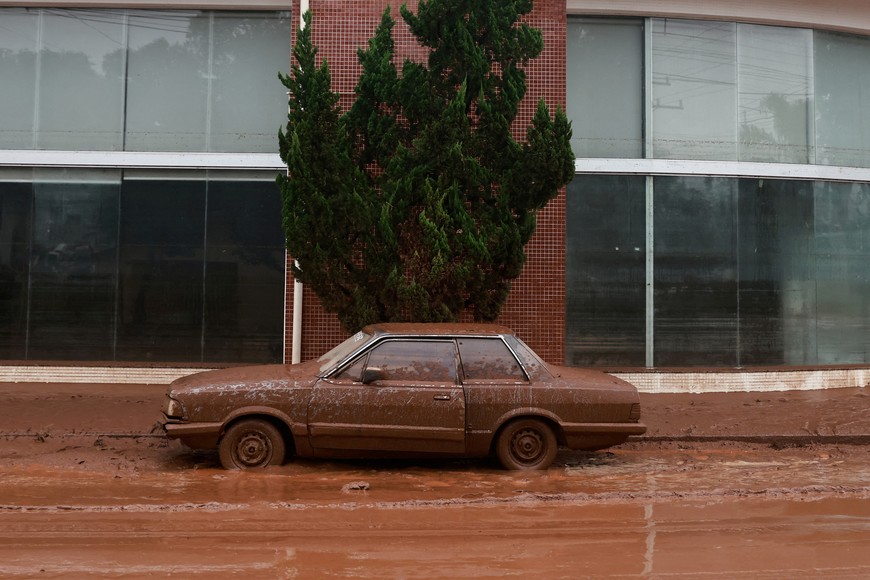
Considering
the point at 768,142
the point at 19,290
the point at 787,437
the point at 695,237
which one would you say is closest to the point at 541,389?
the point at 787,437

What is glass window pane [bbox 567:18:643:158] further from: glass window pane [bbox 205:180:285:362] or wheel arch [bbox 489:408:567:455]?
wheel arch [bbox 489:408:567:455]

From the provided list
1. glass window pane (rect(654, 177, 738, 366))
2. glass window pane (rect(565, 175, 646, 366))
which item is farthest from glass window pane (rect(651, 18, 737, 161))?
glass window pane (rect(565, 175, 646, 366))

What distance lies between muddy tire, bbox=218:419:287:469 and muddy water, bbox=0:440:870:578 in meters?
0.17

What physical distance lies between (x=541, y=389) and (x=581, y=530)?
2.07m

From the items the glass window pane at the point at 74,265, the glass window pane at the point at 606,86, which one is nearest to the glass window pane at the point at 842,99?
the glass window pane at the point at 606,86

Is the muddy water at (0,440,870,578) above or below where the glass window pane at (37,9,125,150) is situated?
below

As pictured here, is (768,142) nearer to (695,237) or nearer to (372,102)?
(695,237)

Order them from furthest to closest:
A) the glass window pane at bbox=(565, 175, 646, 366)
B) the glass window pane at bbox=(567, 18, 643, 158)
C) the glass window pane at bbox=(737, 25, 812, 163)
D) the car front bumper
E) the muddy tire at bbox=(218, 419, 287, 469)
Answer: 1. the glass window pane at bbox=(737, 25, 812, 163)
2. the glass window pane at bbox=(567, 18, 643, 158)
3. the glass window pane at bbox=(565, 175, 646, 366)
4. the muddy tire at bbox=(218, 419, 287, 469)
5. the car front bumper

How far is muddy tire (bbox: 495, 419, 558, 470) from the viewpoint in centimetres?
742

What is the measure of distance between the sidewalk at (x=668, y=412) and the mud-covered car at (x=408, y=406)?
2.08 m

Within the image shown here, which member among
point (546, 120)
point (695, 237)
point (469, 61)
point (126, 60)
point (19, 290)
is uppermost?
point (126, 60)

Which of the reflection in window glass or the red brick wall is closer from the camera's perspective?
the red brick wall

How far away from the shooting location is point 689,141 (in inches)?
520

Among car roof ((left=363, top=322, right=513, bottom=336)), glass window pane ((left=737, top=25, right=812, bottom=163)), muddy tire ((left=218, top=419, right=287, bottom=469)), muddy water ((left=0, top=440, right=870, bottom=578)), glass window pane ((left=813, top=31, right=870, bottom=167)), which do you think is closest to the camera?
muddy water ((left=0, top=440, right=870, bottom=578))
